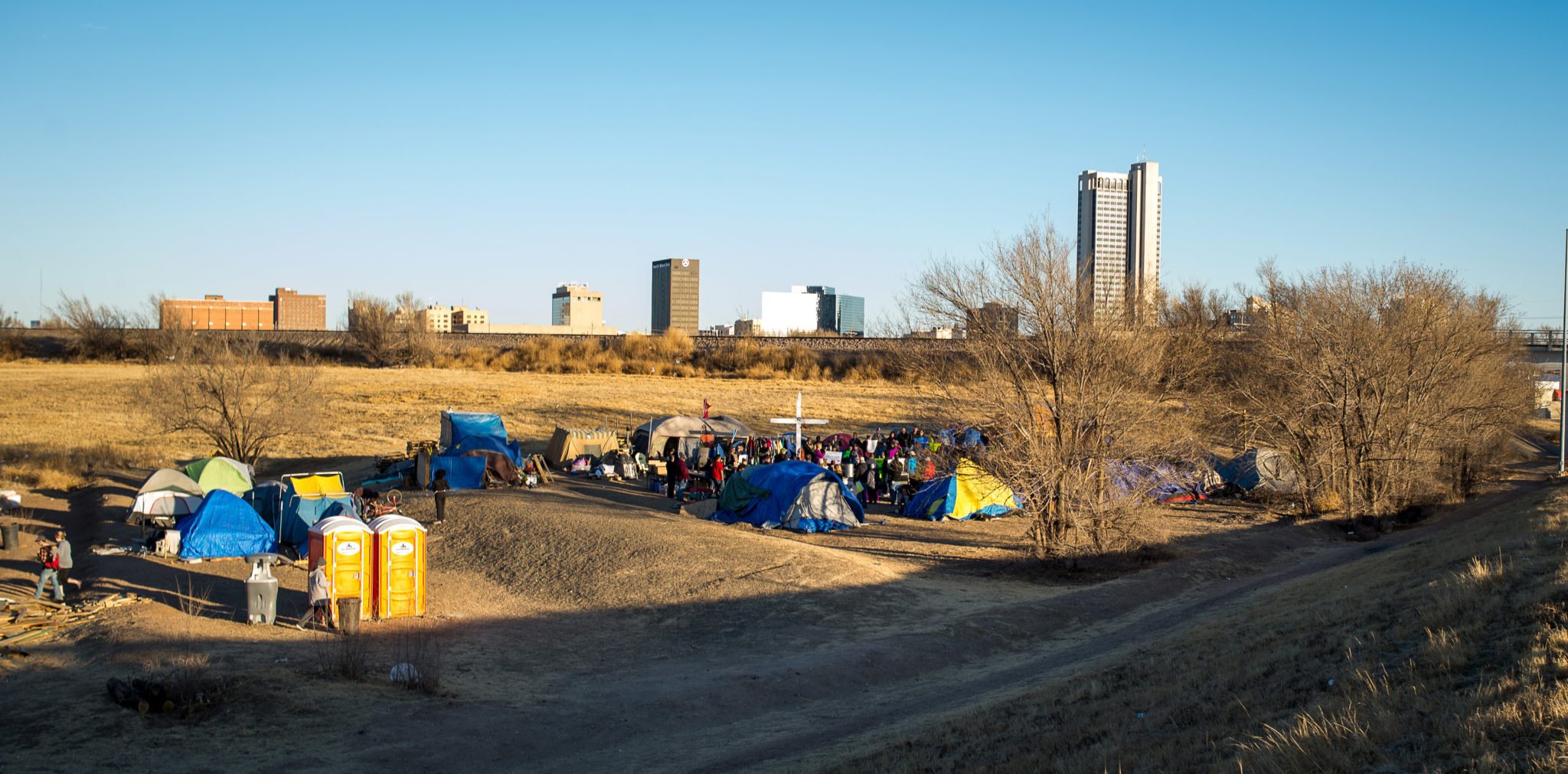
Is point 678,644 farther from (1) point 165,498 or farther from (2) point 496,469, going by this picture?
(2) point 496,469

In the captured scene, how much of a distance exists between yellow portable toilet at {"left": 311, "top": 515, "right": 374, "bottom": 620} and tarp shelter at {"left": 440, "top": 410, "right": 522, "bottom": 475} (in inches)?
567

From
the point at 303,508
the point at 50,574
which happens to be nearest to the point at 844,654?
the point at 50,574

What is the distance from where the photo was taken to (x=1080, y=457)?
2044 cm

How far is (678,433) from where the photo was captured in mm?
34375

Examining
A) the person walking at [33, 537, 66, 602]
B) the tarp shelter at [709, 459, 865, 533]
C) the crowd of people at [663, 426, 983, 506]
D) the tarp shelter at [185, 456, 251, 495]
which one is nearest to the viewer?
the person walking at [33, 537, 66, 602]

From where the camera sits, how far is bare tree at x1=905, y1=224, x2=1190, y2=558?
19.9 meters

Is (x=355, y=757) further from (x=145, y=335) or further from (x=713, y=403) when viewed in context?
(x=145, y=335)

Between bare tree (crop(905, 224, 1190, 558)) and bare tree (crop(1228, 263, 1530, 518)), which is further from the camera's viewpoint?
bare tree (crop(1228, 263, 1530, 518))

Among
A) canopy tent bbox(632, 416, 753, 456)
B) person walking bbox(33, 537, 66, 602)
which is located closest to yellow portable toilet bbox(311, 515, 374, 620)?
person walking bbox(33, 537, 66, 602)

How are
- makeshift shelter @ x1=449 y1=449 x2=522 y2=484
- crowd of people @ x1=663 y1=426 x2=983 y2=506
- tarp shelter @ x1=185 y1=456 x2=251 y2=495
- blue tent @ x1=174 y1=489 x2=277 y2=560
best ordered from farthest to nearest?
makeshift shelter @ x1=449 y1=449 x2=522 y2=484 < crowd of people @ x1=663 y1=426 x2=983 y2=506 < tarp shelter @ x1=185 y1=456 x2=251 y2=495 < blue tent @ x1=174 y1=489 x2=277 y2=560

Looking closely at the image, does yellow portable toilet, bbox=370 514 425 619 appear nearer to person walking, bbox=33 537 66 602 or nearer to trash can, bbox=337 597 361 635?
trash can, bbox=337 597 361 635

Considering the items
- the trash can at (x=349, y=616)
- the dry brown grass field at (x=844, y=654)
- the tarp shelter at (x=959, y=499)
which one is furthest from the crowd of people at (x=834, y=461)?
the trash can at (x=349, y=616)

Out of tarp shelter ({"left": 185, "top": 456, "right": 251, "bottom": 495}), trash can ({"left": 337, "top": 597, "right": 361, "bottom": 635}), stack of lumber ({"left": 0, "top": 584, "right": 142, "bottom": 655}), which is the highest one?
tarp shelter ({"left": 185, "top": 456, "right": 251, "bottom": 495})

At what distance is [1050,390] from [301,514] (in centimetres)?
1665
